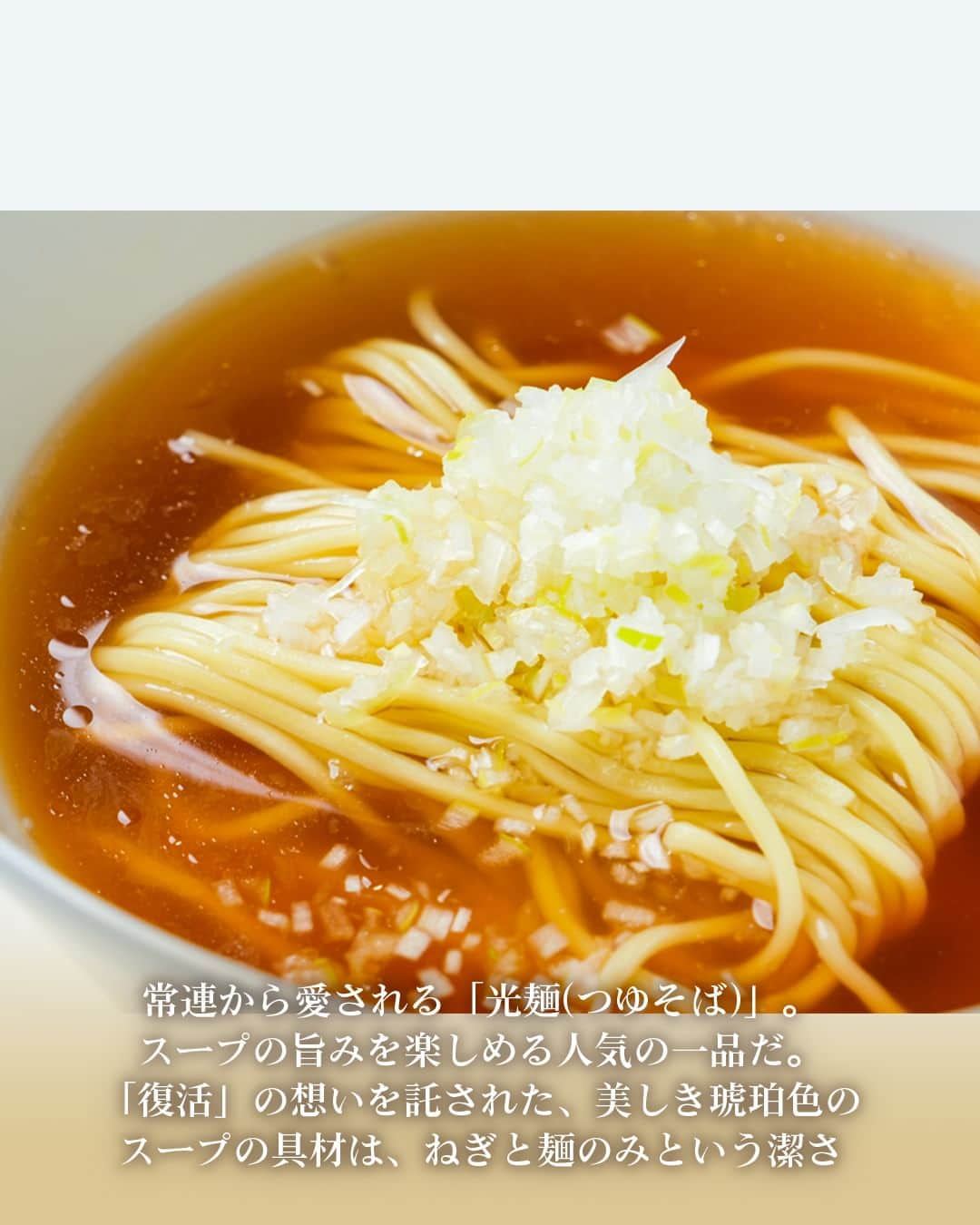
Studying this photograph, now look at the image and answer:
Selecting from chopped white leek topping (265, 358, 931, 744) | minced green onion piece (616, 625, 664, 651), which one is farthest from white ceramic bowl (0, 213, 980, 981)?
minced green onion piece (616, 625, 664, 651)

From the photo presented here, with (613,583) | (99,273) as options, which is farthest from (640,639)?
(99,273)

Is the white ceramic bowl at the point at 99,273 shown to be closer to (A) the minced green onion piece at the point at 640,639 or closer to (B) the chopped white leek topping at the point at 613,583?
(B) the chopped white leek topping at the point at 613,583

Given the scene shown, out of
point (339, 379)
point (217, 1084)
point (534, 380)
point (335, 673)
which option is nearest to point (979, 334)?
point (534, 380)

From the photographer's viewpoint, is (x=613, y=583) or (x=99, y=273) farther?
(x=99, y=273)

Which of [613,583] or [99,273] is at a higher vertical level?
[99,273]

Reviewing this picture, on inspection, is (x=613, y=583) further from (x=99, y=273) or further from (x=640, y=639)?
(x=99, y=273)

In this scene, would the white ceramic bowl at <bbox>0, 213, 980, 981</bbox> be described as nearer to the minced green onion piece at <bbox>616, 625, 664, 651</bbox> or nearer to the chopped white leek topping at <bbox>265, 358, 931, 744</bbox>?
the chopped white leek topping at <bbox>265, 358, 931, 744</bbox>
